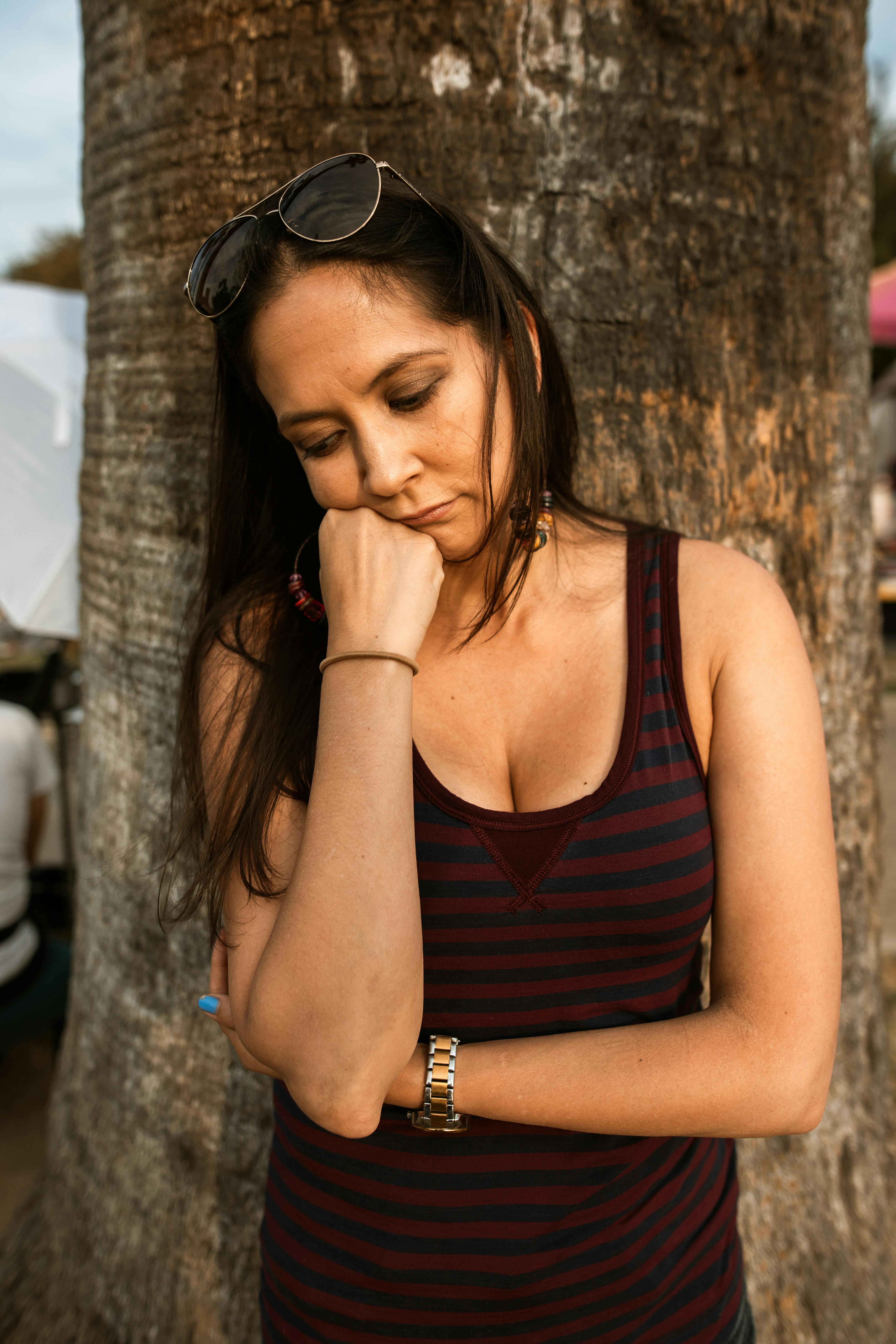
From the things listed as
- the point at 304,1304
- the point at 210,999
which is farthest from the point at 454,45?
the point at 304,1304

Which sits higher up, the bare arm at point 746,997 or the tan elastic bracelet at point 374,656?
the tan elastic bracelet at point 374,656

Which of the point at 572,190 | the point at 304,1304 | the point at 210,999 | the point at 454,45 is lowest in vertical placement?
the point at 304,1304

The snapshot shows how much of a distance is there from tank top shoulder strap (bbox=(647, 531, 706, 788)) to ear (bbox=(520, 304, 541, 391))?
335 mm

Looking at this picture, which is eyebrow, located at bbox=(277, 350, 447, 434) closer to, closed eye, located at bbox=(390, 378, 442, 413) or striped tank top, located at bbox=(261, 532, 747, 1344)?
closed eye, located at bbox=(390, 378, 442, 413)

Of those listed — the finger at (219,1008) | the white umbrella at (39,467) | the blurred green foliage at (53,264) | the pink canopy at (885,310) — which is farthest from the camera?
the blurred green foliage at (53,264)

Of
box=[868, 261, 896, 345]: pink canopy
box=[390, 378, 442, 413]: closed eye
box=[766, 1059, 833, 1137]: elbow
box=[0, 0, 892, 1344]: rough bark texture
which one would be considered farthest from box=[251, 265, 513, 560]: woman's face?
box=[868, 261, 896, 345]: pink canopy

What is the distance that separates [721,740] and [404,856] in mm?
468

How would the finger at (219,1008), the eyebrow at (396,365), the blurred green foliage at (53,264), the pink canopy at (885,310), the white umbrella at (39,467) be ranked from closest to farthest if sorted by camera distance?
the eyebrow at (396,365)
the finger at (219,1008)
the white umbrella at (39,467)
the pink canopy at (885,310)
the blurred green foliage at (53,264)

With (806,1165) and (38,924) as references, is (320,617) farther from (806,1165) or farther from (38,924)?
(38,924)

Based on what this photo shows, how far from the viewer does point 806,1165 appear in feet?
7.18

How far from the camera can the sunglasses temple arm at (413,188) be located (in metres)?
1.39

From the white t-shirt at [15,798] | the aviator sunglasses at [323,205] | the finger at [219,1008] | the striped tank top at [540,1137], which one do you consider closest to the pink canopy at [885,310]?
the white t-shirt at [15,798]

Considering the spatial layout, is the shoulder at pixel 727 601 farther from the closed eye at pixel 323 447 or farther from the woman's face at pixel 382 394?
the closed eye at pixel 323 447

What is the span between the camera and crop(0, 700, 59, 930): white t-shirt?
12.2 ft
